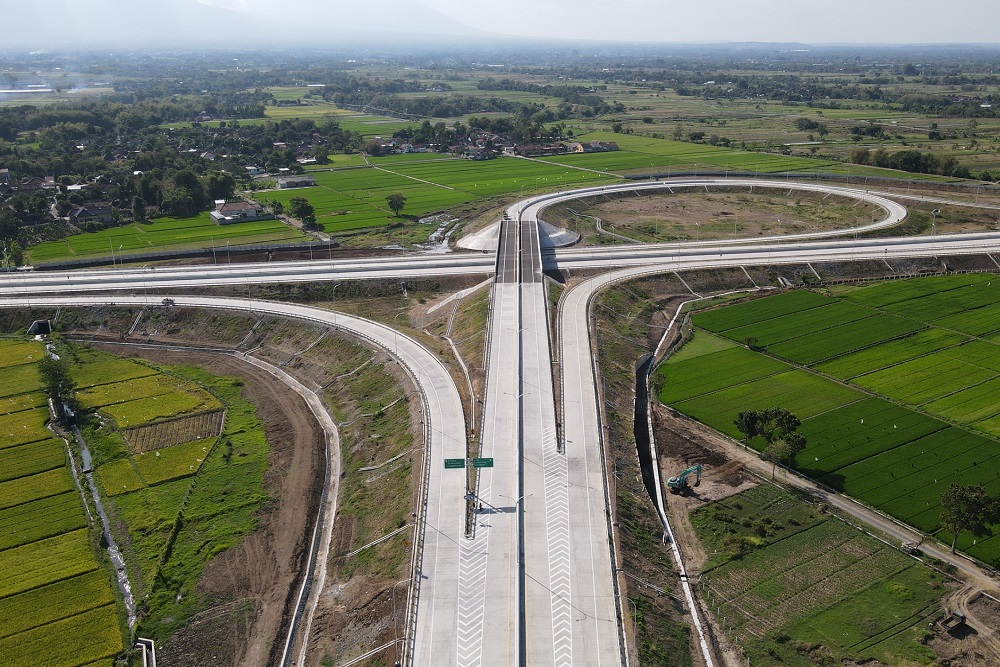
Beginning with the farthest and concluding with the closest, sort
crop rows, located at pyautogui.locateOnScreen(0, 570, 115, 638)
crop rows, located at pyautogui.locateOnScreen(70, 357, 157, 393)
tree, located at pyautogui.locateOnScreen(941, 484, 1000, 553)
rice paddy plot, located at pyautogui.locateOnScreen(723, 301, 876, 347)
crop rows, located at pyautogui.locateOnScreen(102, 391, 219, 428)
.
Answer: rice paddy plot, located at pyautogui.locateOnScreen(723, 301, 876, 347) < crop rows, located at pyautogui.locateOnScreen(70, 357, 157, 393) < crop rows, located at pyautogui.locateOnScreen(102, 391, 219, 428) < tree, located at pyautogui.locateOnScreen(941, 484, 1000, 553) < crop rows, located at pyautogui.locateOnScreen(0, 570, 115, 638)

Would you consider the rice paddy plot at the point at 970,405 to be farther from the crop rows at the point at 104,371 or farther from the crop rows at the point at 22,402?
the crop rows at the point at 22,402

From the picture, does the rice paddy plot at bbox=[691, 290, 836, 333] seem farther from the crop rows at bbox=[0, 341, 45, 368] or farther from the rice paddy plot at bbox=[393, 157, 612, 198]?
the crop rows at bbox=[0, 341, 45, 368]

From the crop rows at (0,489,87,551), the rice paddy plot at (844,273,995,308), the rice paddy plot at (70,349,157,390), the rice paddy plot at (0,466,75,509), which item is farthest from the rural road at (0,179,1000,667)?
the rice paddy plot at (0,466,75,509)

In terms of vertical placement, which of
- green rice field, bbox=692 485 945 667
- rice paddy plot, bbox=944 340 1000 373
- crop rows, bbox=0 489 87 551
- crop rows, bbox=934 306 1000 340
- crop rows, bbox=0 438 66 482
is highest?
crop rows, bbox=934 306 1000 340

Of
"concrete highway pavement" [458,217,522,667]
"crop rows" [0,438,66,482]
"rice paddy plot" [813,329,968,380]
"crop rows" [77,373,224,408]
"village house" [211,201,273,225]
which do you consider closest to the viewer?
"concrete highway pavement" [458,217,522,667]

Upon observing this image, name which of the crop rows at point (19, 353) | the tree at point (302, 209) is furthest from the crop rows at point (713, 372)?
the tree at point (302, 209)

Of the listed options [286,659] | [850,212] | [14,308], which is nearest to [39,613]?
[286,659]

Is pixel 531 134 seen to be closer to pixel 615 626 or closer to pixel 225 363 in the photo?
pixel 225 363
